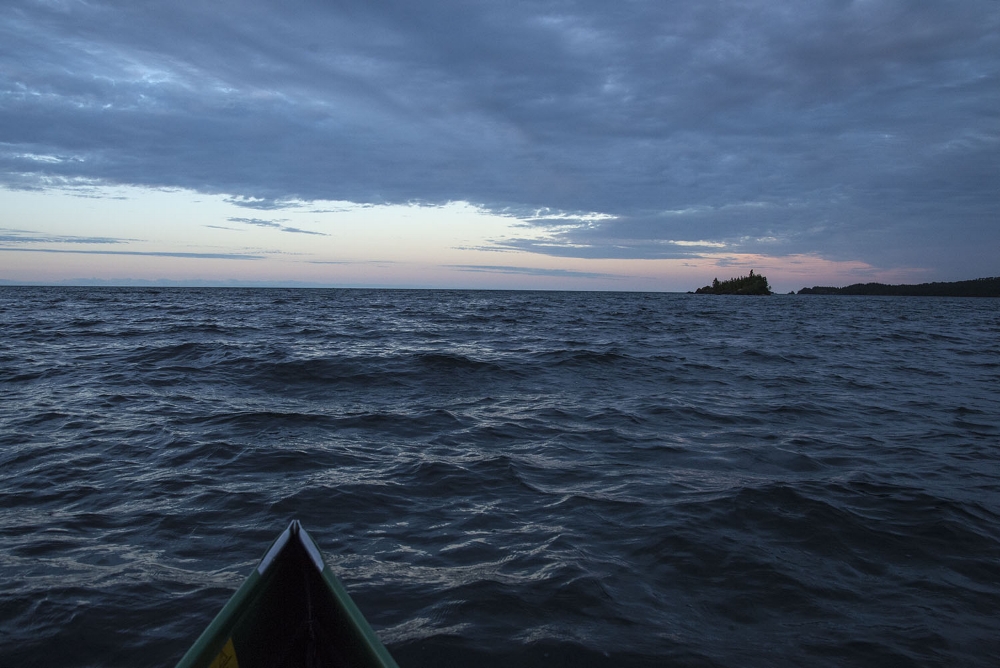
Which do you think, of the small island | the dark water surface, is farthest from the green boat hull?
the small island

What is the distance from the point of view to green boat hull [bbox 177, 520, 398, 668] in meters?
2.38

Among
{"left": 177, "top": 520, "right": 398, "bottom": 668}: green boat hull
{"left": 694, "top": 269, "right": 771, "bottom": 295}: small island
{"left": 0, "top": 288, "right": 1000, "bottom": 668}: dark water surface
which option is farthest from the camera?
{"left": 694, "top": 269, "right": 771, "bottom": 295}: small island

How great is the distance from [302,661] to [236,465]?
4.50m

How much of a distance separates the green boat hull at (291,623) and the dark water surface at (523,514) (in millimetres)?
802

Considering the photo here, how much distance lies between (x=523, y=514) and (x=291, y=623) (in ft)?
9.52

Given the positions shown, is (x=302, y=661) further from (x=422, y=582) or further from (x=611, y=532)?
(x=611, y=532)

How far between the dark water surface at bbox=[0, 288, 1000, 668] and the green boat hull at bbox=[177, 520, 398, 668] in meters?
0.80

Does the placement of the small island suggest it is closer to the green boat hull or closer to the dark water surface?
the dark water surface

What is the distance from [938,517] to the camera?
529cm

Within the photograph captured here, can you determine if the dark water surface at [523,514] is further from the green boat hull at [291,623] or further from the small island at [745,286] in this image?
the small island at [745,286]

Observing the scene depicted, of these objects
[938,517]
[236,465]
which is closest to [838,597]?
[938,517]

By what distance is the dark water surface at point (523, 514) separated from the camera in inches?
140

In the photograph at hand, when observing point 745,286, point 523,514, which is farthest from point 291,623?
point 745,286

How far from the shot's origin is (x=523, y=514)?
17.7ft
